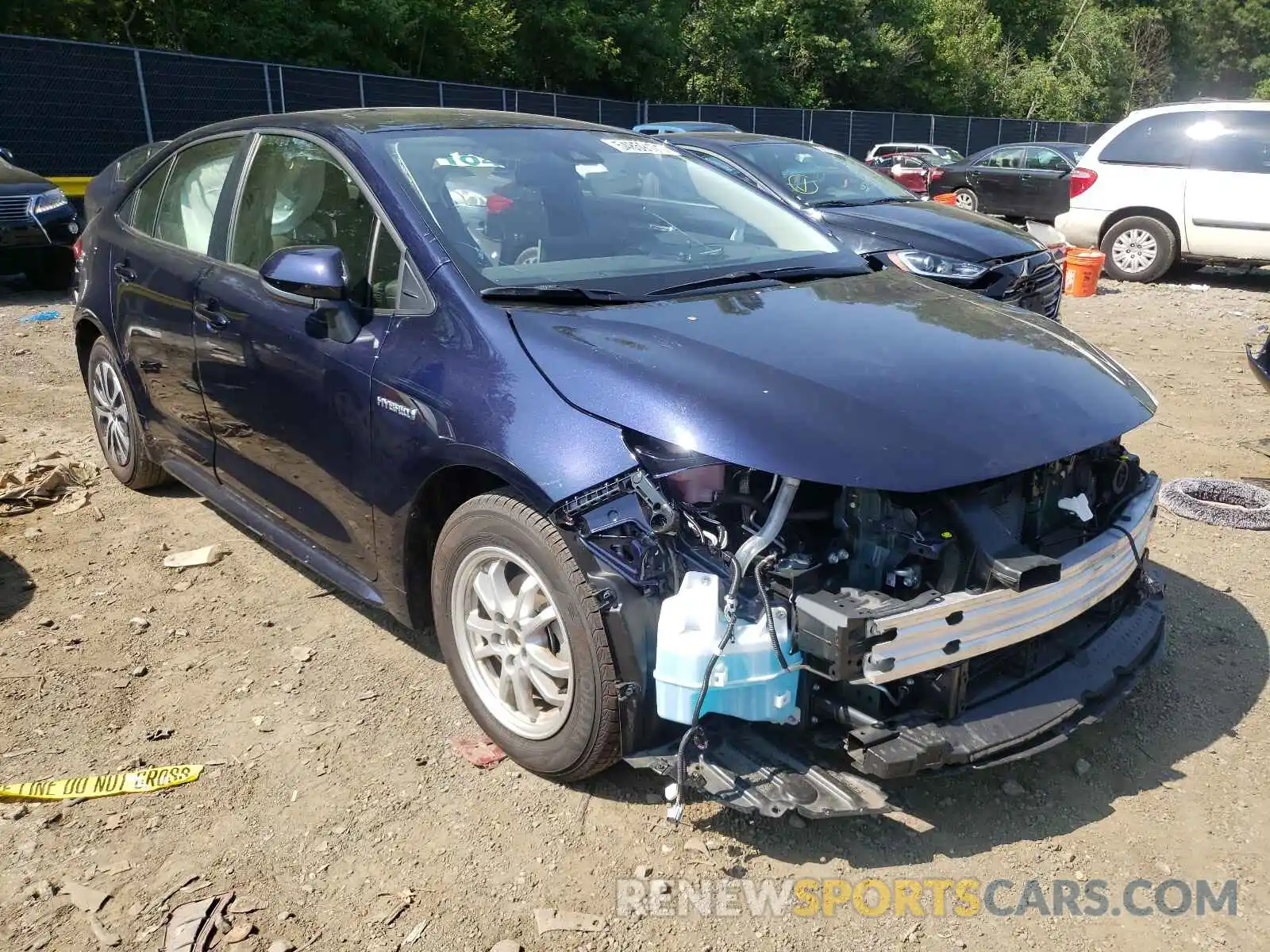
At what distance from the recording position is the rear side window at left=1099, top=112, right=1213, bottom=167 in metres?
10.6

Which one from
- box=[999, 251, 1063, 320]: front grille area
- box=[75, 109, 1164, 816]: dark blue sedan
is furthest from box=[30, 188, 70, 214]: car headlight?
box=[999, 251, 1063, 320]: front grille area

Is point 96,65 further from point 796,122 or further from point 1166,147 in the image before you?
point 796,122

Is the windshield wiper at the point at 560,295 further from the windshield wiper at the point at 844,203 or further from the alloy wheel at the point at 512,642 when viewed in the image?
the windshield wiper at the point at 844,203

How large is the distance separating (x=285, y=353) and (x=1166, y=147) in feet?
34.8

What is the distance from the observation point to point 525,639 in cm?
272

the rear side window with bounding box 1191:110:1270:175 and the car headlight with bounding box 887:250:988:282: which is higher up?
the rear side window with bounding box 1191:110:1270:175

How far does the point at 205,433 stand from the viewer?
3982mm

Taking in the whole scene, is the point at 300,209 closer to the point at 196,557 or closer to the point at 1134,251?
the point at 196,557

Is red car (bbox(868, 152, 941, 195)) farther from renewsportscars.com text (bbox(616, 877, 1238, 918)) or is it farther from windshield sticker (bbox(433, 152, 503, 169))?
renewsportscars.com text (bbox(616, 877, 1238, 918))

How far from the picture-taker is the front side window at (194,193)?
396 centimetres

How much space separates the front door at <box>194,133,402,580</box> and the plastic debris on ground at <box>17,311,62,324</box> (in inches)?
247

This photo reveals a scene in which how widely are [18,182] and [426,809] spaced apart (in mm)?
9663

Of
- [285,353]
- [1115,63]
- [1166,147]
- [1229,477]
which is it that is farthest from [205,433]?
[1115,63]

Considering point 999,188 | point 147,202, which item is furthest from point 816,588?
point 999,188
